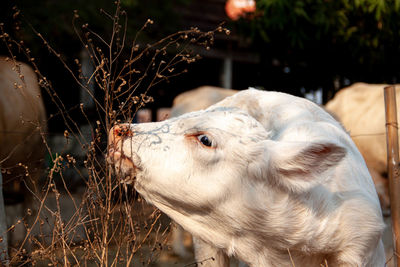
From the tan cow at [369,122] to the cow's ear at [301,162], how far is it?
16.9ft

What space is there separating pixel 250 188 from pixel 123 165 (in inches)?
24.9

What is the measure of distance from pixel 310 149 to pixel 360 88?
6.69 meters

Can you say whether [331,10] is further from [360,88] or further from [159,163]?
[159,163]

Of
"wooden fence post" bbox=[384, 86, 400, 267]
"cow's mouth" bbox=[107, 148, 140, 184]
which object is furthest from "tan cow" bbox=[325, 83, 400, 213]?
"cow's mouth" bbox=[107, 148, 140, 184]

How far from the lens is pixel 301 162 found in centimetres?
245

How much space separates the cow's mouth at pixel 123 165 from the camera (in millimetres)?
2494

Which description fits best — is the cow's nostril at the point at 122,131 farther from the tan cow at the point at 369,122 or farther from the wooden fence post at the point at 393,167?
the tan cow at the point at 369,122

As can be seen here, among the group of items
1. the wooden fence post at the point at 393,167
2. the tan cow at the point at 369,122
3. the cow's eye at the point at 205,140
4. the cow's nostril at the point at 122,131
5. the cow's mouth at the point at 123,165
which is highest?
the cow's nostril at the point at 122,131

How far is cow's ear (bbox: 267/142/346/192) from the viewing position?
240 cm

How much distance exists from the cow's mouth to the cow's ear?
67cm

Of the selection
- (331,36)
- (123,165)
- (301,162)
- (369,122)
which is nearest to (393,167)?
(301,162)

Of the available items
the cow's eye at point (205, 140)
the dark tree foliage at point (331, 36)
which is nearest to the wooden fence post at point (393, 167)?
the cow's eye at point (205, 140)

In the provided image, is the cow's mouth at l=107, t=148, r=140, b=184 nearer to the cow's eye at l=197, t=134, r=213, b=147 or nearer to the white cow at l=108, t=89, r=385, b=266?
the white cow at l=108, t=89, r=385, b=266

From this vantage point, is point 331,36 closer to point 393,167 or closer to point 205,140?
point 393,167
